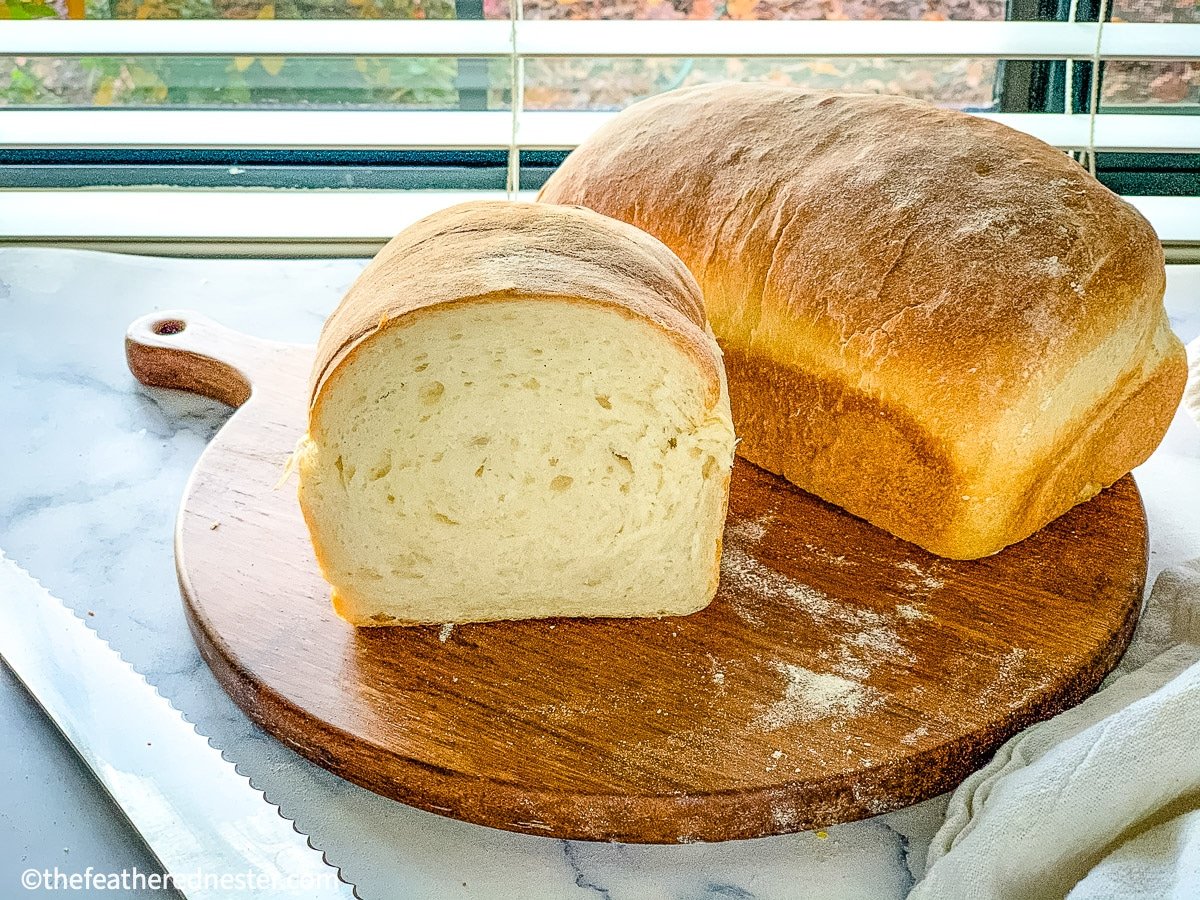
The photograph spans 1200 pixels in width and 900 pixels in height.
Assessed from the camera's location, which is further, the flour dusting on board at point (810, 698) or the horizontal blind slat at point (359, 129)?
the horizontal blind slat at point (359, 129)

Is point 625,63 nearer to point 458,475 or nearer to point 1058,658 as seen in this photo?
point 458,475

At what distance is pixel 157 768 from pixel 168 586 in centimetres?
45

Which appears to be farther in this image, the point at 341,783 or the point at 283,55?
the point at 283,55

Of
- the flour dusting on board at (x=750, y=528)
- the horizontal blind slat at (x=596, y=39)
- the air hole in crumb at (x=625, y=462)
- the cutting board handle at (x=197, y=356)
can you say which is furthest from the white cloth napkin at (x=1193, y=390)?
the cutting board handle at (x=197, y=356)

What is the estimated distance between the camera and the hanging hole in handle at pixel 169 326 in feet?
6.72

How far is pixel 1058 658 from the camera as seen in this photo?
1.39 meters

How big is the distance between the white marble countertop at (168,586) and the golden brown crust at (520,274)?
1.32 feet

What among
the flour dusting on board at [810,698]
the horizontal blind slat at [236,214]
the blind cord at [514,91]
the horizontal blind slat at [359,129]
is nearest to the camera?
the flour dusting on board at [810,698]

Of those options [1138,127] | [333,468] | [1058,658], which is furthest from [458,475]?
[1138,127]

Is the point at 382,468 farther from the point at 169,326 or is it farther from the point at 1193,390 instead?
the point at 1193,390

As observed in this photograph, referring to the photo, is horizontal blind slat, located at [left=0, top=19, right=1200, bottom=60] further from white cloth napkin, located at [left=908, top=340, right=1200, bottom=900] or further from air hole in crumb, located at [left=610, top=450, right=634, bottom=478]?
white cloth napkin, located at [left=908, top=340, right=1200, bottom=900]

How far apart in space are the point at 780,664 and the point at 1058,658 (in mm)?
317

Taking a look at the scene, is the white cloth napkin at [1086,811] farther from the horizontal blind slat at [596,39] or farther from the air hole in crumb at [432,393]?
the horizontal blind slat at [596,39]

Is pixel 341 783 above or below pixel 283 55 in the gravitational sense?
below
